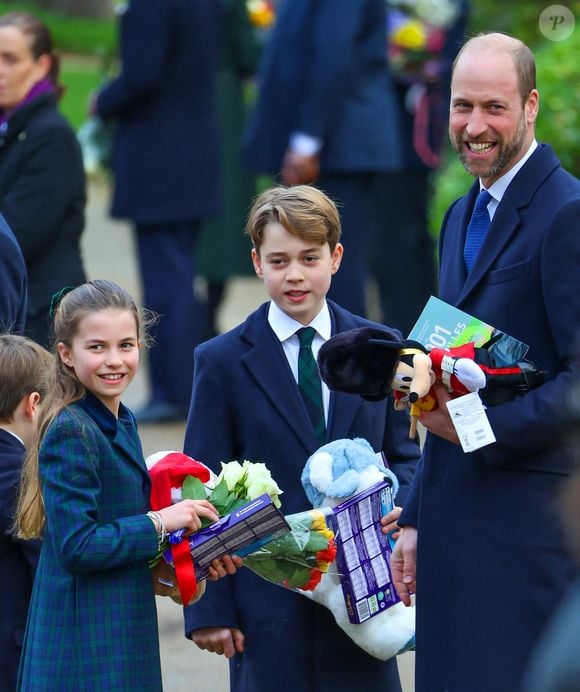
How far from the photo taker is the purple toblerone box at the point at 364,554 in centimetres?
378

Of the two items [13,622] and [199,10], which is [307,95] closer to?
[199,10]

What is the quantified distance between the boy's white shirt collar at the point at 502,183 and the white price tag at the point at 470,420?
50 cm

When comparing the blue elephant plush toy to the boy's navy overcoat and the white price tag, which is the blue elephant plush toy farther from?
the white price tag

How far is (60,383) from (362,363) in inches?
29.2

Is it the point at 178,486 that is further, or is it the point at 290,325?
the point at 290,325

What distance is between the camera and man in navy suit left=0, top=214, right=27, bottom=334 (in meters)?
4.54

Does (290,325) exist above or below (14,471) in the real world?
above

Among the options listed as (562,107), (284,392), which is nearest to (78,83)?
(562,107)

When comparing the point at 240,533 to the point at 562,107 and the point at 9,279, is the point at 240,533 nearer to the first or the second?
the point at 9,279

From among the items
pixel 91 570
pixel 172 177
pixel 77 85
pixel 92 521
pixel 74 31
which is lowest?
pixel 91 570

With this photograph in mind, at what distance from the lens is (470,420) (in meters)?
3.39

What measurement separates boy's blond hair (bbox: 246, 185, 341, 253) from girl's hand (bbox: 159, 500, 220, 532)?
784 millimetres

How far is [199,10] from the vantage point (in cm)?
757

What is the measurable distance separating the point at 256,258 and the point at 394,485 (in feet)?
2.23
